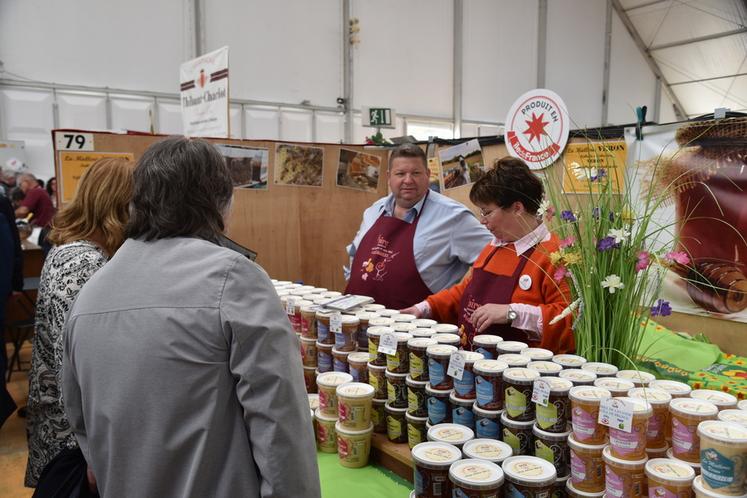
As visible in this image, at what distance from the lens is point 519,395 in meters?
1.41

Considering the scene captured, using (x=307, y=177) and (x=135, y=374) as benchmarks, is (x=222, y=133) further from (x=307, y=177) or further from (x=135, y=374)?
(x=135, y=374)

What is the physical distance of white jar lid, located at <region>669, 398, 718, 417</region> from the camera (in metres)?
1.23

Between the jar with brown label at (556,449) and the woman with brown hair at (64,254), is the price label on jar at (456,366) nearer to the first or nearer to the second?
the jar with brown label at (556,449)

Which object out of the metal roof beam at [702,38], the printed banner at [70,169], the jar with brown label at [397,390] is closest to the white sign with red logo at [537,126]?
the jar with brown label at [397,390]

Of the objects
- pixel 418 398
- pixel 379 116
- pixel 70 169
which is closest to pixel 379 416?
pixel 418 398

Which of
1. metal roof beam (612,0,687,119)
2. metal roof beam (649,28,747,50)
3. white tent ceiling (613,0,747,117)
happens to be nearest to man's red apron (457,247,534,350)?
white tent ceiling (613,0,747,117)

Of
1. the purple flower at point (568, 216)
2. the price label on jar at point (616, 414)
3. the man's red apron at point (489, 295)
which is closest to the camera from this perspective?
the price label on jar at point (616, 414)

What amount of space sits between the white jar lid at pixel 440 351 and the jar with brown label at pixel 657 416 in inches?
19.2

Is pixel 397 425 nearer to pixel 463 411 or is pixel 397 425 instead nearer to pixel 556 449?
pixel 463 411

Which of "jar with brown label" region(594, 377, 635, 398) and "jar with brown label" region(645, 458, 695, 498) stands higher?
"jar with brown label" region(594, 377, 635, 398)

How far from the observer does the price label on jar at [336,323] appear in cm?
198

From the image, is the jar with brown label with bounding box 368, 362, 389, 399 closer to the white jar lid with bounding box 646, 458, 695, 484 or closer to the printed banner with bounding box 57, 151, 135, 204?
the white jar lid with bounding box 646, 458, 695, 484

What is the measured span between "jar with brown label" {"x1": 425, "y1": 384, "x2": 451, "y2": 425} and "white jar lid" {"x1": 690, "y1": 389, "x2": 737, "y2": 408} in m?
0.63

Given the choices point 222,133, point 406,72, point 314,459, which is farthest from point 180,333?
point 406,72
